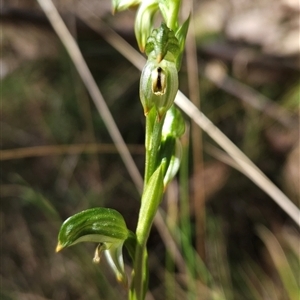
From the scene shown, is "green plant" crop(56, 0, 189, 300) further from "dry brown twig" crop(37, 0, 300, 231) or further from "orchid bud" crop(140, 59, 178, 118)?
"dry brown twig" crop(37, 0, 300, 231)

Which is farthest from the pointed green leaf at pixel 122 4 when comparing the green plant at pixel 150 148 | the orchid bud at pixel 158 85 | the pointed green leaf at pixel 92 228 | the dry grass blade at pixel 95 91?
the dry grass blade at pixel 95 91

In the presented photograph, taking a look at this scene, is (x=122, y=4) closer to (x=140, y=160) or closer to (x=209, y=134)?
(x=209, y=134)

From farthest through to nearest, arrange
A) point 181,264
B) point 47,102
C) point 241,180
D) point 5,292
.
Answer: point 47,102, point 241,180, point 181,264, point 5,292

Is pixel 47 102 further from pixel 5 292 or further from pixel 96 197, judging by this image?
pixel 5 292

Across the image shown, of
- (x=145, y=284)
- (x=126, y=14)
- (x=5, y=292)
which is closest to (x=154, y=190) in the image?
(x=145, y=284)

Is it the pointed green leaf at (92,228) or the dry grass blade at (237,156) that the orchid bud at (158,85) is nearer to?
the pointed green leaf at (92,228)

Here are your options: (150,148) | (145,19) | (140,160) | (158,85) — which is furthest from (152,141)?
(140,160)
